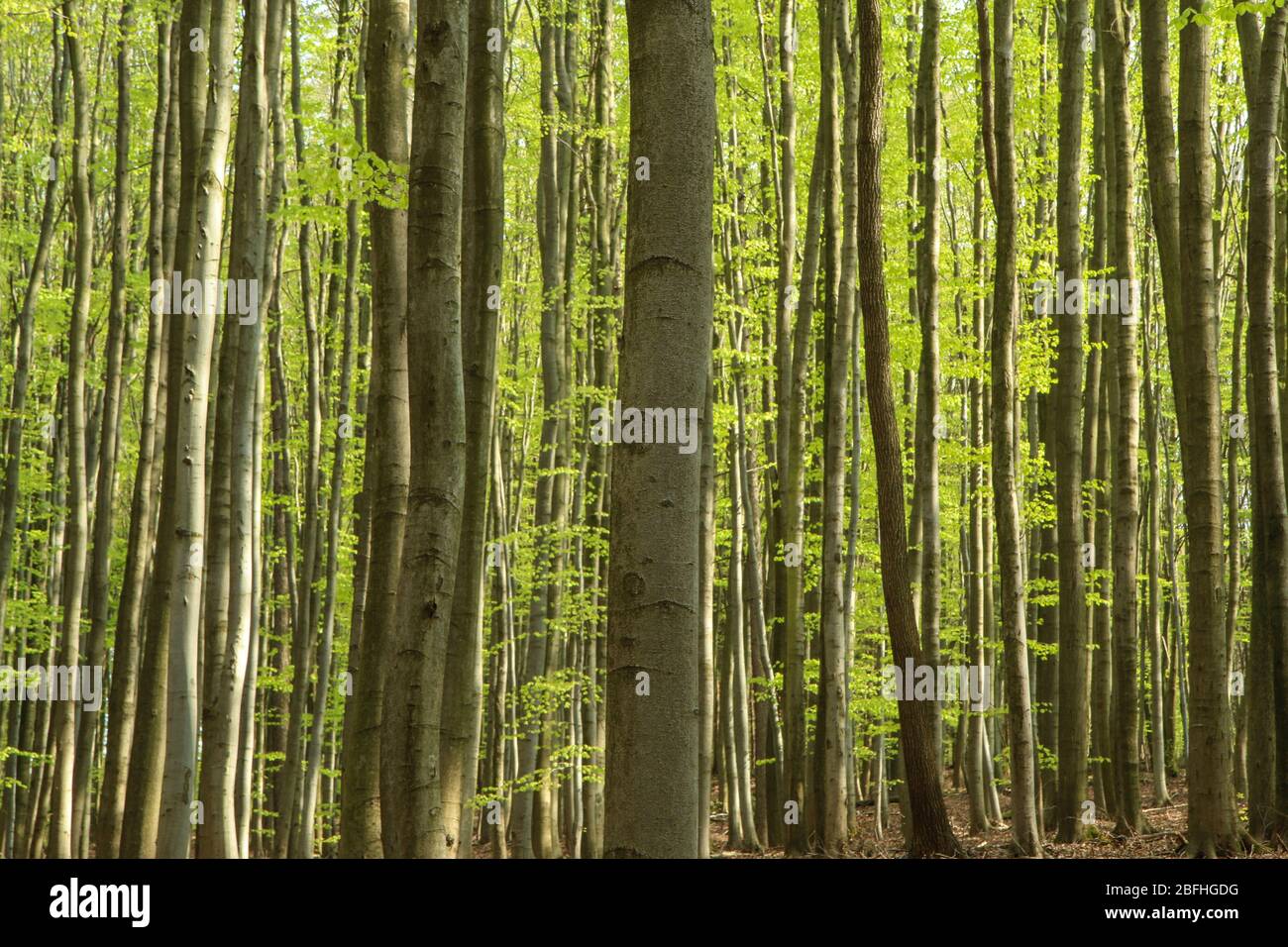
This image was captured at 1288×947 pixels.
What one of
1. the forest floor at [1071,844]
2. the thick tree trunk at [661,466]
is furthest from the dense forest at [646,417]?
the forest floor at [1071,844]

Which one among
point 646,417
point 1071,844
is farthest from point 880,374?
point 1071,844

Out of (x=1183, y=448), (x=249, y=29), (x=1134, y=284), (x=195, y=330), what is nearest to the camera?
(x=195, y=330)

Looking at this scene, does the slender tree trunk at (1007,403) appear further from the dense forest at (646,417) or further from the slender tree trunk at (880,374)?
the slender tree trunk at (880,374)

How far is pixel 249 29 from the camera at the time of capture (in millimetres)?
8922

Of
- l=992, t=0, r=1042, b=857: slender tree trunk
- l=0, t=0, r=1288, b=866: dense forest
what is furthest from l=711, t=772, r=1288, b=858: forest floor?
l=992, t=0, r=1042, b=857: slender tree trunk

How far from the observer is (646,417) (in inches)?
130

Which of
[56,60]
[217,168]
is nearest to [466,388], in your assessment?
[217,168]

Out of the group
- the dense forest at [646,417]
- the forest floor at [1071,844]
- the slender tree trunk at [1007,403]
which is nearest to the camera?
the dense forest at [646,417]

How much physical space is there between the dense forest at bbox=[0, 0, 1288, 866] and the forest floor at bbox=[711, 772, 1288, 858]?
0.52 feet

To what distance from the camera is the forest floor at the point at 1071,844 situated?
35.2 feet

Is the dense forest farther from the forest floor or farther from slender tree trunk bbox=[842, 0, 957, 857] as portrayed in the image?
the forest floor

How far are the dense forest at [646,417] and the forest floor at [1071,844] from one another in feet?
0.52

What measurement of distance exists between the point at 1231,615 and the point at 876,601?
684 centimetres

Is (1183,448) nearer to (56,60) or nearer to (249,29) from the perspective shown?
(249,29)
